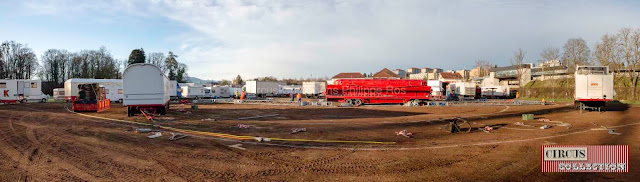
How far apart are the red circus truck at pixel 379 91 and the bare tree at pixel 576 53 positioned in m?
40.4

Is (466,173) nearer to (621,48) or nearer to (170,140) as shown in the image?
(170,140)

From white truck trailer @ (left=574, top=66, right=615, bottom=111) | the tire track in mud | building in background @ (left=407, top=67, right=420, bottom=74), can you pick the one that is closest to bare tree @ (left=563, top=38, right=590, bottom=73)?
white truck trailer @ (left=574, top=66, right=615, bottom=111)

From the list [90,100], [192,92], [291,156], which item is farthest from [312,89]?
[291,156]

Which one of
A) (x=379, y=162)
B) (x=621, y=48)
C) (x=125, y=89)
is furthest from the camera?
(x=621, y=48)

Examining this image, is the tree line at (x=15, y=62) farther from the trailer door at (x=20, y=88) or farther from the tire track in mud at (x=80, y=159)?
the tire track in mud at (x=80, y=159)

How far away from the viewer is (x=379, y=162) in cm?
768

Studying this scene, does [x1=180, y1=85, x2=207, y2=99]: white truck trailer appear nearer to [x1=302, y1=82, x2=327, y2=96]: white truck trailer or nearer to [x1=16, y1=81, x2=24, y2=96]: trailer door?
[x1=16, y1=81, x2=24, y2=96]: trailer door

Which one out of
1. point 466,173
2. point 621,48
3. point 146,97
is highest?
point 621,48

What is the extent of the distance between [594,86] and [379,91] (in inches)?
680

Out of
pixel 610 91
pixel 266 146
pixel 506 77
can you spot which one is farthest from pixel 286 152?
pixel 506 77

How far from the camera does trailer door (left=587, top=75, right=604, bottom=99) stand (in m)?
21.5

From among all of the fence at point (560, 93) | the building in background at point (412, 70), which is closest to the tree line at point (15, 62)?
the fence at point (560, 93)

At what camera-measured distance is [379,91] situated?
32.9m

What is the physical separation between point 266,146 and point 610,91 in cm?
2506
